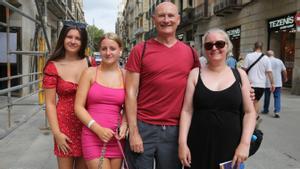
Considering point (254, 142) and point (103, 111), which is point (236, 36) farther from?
point (103, 111)

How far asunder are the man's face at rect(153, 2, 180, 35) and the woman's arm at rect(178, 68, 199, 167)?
0.39 m

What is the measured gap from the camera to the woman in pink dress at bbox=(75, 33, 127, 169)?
268cm

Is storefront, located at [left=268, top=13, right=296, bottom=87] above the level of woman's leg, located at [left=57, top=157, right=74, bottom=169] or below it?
above

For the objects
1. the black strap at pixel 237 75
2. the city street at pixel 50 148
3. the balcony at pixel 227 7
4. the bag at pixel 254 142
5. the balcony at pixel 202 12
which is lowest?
the city street at pixel 50 148

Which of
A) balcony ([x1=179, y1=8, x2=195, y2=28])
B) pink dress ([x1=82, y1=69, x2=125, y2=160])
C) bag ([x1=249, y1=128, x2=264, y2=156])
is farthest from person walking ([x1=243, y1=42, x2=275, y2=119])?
balcony ([x1=179, y1=8, x2=195, y2=28])

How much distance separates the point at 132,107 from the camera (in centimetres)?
275

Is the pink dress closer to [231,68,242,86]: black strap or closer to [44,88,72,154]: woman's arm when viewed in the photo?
[44,88,72,154]: woman's arm

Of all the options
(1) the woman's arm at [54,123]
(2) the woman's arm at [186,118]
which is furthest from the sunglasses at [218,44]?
(1) the woman's arm at [54,123]

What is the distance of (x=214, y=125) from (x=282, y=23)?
1509 centimetres

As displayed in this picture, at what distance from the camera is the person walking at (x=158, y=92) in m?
2.75

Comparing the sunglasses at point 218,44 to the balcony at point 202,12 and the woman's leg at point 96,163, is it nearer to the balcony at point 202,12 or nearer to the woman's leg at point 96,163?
the woman's leg at point 96,163

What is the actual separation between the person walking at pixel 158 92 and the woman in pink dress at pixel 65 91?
448 millimetres

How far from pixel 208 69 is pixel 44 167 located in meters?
3.08

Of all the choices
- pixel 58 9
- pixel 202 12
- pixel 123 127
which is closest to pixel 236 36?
pixel 202 12
